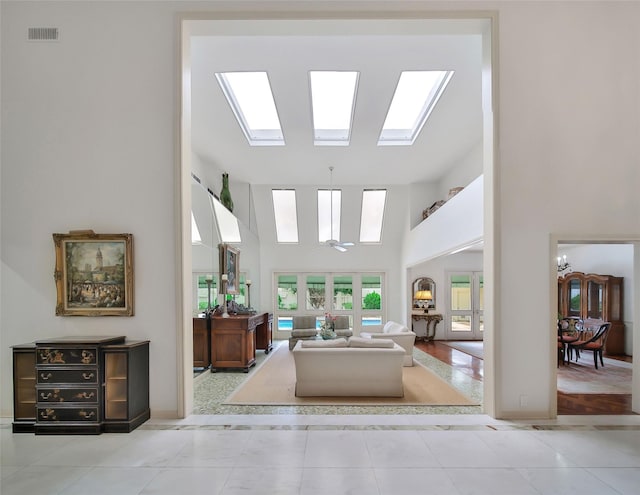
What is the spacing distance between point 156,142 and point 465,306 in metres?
9.85

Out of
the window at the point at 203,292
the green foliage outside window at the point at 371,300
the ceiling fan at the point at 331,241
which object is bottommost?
the green foliage outside window at the point at 371,300

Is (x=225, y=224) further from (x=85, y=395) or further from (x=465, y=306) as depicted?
(x=465, y=306)

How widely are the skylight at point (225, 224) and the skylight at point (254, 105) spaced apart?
142cm

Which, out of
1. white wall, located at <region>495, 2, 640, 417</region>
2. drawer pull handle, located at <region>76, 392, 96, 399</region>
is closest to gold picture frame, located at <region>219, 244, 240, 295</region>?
drawer pull handle, located at <region>76, 392, 96, 399</region>

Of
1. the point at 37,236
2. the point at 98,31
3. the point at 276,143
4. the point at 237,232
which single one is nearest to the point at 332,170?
the point at 276,143

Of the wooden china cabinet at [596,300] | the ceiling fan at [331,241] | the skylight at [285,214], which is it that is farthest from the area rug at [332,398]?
the skylight at [285,214]

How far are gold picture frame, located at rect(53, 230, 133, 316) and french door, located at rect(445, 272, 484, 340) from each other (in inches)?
369

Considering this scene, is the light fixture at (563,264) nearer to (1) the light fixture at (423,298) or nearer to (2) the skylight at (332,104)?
(1) the light fixture at (423,298)

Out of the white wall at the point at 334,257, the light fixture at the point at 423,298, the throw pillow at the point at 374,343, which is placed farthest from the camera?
the white wall at the point at 334,257

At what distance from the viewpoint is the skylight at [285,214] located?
1075cm

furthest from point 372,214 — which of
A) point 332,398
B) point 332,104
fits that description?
point 332,398

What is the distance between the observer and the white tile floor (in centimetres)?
290

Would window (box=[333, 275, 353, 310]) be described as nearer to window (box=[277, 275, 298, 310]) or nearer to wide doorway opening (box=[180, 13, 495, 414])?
window (box=[277, 275, 298, 310])

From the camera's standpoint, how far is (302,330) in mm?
9359
